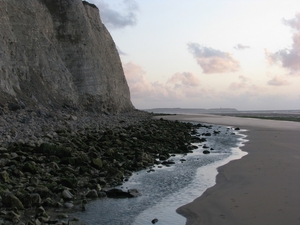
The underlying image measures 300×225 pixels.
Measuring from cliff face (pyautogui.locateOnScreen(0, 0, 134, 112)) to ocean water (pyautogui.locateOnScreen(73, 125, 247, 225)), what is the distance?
12687 millimetres

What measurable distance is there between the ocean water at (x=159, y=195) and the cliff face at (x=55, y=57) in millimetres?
12687

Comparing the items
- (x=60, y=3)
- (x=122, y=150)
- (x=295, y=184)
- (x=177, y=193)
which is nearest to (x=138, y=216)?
(x=177, y=193)

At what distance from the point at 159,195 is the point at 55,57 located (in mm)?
25143

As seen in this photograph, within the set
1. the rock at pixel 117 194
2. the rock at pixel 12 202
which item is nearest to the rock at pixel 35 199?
the rock at pixel 12 202

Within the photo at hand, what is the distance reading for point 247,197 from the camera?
7012mm

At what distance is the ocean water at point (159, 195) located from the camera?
234 inches

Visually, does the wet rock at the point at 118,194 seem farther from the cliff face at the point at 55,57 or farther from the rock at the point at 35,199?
the cliff face at the point at 55,57

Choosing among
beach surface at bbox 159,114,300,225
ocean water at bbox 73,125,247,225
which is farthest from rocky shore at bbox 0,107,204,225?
beach surface at bbox 159,114,300,225

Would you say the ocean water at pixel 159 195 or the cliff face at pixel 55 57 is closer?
the ocean water at pixel 159 195

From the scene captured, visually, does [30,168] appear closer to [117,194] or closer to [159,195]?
[117,194]

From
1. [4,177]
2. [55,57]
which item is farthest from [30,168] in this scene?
[55,57]

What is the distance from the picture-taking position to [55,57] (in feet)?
98.6

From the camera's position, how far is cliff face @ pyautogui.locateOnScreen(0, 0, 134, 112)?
23.1 m

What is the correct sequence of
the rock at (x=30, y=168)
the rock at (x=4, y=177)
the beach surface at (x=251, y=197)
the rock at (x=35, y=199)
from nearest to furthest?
1. the beach surface at (x=251, y=197)
2. the rock at (x=35, y=199)
3. the rock at (x=4, y=177)
4. the rock at (x=30, y=168)
